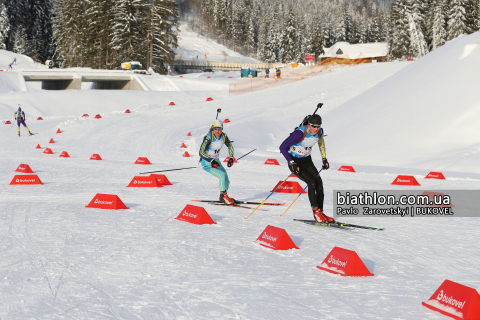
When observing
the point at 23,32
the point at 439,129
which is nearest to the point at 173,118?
the point at 439,129

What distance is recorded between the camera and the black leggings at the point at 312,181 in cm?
782

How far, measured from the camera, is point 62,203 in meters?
9.75

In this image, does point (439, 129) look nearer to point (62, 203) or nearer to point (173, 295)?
point (62, 203)

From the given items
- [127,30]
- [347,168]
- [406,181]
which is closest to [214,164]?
[406,181]

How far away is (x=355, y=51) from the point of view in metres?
89.2

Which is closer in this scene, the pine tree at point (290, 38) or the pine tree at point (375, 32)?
the pine tree at point (290, 38)

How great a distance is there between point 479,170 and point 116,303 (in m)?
14.4

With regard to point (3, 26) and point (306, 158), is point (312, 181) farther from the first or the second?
point (3, 26)

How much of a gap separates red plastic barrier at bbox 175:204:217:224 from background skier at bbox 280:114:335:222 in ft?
5.33

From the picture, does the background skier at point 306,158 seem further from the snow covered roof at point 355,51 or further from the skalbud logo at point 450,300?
the snow covered roof at point 355,51

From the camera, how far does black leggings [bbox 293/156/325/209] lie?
782 cm

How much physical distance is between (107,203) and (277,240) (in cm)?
422

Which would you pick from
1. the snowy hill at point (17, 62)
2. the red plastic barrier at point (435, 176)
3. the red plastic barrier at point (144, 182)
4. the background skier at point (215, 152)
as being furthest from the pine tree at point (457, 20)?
the background skier at point (215, 152)

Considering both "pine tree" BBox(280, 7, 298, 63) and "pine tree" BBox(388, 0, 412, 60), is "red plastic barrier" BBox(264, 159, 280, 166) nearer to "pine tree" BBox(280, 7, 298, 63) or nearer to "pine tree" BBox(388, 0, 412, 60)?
"pine tree" BBox(388, 0, 412, 60)
